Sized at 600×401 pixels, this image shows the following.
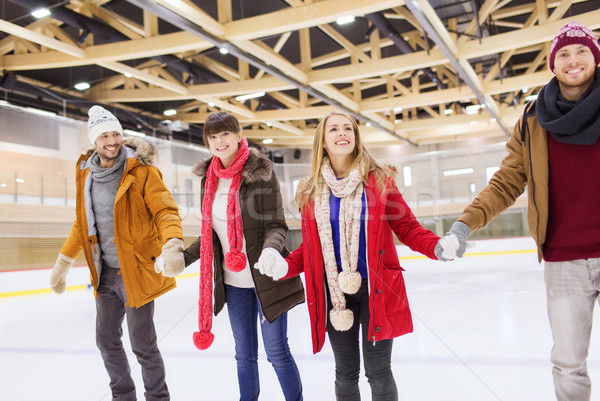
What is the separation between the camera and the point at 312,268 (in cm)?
162

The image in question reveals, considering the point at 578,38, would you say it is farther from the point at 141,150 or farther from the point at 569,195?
the point at 141,150

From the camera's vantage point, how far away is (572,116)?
49.6 inches

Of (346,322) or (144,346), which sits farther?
(144,346)

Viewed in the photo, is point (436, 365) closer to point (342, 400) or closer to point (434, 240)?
point (342, 400)

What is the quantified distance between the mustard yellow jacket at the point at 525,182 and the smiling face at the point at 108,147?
1.42 m

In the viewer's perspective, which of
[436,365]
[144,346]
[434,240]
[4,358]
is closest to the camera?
[434,240]

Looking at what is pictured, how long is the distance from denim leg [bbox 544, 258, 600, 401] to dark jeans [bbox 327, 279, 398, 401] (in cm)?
51

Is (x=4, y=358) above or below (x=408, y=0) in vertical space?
below

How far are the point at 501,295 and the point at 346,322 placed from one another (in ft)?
12.7

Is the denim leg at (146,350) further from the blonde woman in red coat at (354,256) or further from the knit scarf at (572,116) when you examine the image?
the knit scarf at (572,116)

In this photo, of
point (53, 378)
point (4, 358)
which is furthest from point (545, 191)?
point (4, 358)

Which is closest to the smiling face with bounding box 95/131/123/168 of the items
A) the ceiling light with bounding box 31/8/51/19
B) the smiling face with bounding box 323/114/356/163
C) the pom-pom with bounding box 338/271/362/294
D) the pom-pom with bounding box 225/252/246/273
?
the pom-pom with bounding box 225/252/246/273

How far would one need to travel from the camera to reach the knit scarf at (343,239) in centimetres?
153

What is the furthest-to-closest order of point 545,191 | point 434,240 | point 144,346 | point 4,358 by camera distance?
point 4,358 < point 144,346 < point 434,240 < point 545,191
